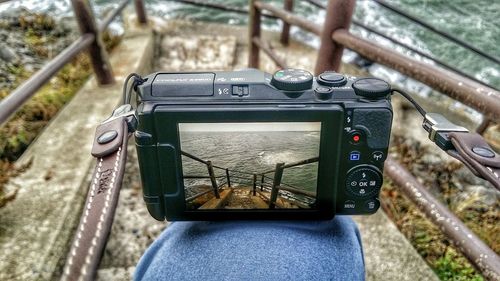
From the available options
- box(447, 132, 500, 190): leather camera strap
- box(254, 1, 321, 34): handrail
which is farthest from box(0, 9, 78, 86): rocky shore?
box(447, 132, 500, 190): leather camera strap

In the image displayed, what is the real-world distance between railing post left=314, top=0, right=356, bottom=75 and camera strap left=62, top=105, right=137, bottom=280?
1.04 m

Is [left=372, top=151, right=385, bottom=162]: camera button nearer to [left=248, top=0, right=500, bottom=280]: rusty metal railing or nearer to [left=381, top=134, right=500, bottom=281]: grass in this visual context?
[left=248, top=0, right=500, bottom=280]: rusty metal railing

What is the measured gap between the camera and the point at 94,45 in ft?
8.00

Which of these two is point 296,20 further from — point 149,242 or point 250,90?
point 250,90

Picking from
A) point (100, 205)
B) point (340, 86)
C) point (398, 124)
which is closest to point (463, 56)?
point (398, 124)

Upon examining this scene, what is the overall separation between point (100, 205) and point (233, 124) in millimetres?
278

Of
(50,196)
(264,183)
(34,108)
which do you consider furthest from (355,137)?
(34,108)

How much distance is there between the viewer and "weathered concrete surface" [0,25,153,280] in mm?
1316

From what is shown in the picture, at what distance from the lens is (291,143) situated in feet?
2.60

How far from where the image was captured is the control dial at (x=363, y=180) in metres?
0.83

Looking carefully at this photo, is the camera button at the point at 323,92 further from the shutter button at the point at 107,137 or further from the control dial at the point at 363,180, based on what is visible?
the shutter button at the point at 107,137

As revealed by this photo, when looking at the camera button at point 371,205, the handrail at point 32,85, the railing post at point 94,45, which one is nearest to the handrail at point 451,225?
the camera button at point 371,205

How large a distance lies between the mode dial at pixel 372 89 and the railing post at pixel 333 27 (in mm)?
847

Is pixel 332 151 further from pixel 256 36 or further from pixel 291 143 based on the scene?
pixel 256 36
